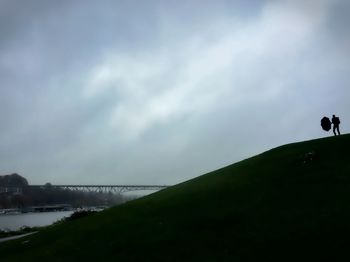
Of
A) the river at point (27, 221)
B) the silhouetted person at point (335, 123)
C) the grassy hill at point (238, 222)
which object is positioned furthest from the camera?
the river at point (27, 221)

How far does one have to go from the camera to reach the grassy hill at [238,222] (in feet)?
50.3

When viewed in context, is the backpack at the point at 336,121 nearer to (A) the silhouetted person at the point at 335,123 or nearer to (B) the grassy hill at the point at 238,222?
(A) the silhouetted person at the point at 335,123

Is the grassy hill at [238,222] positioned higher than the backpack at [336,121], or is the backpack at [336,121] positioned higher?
the backpack at [336,121]

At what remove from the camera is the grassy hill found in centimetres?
1534

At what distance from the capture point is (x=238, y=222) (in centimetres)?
1795

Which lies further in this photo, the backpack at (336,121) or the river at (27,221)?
the river at (27,221)

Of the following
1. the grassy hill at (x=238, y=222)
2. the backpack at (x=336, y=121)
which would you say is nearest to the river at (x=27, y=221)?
the grassy hill at (x=238, y=222)

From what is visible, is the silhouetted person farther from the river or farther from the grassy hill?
the river

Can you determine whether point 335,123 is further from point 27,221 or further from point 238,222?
point 27,221

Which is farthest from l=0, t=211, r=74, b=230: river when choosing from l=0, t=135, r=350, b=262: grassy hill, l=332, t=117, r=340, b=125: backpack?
l=332, t=117, r=340, b=125: backpack

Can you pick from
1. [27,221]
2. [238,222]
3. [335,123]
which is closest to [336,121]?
[335,123]

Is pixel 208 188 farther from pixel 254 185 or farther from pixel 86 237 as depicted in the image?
pixel 86 237

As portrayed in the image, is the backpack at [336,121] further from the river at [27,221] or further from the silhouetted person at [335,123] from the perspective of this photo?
the river at [27,221]

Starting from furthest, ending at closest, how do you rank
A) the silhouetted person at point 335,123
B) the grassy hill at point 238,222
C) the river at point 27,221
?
1. the river at point 27,221
2. the silhouetted person at point 335,123
3. the grassy hill at point 238,222
